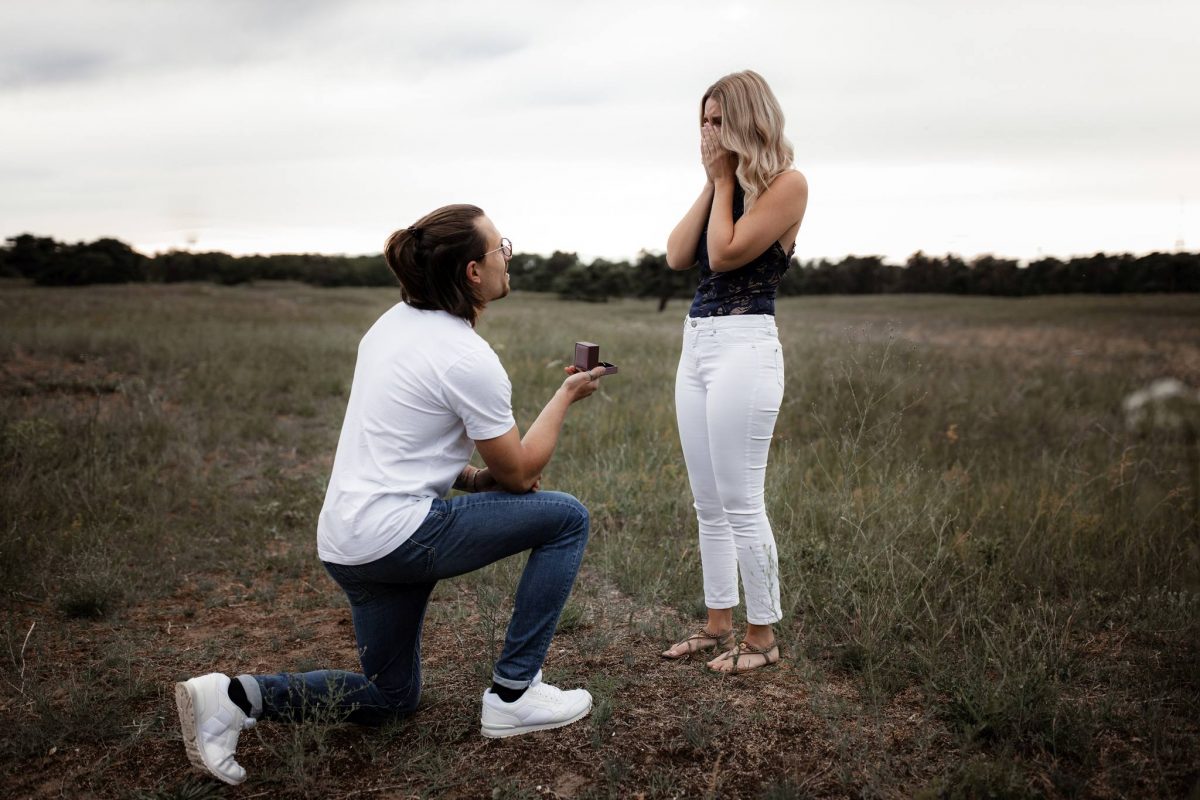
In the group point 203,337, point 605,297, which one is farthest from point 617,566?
point 605,297

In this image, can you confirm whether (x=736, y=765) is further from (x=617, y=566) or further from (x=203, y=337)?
(x=203, y=337)

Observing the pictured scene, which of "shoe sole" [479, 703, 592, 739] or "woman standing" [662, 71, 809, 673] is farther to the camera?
"woman standing" [662, 71, 809, 673]

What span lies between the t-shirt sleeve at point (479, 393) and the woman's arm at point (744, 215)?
105 centimetres

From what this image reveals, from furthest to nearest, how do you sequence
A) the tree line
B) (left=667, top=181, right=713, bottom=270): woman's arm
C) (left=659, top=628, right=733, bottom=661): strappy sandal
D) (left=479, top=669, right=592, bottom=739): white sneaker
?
the tree line → (left=659, top=628, right=733, bottom=661): strappy sandal → (left=667, top=181, right=713, bottom=270): woman's arm → (left=479, top=669, right=592, bottom=739): white sneaker

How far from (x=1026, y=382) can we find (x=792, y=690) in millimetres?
9508

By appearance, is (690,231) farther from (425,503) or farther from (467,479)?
(425,503)

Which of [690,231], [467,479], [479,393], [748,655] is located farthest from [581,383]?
[748,655]

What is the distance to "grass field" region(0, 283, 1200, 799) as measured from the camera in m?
2.47

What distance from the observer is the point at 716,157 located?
9.45 ft

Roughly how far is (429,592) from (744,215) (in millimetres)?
1800

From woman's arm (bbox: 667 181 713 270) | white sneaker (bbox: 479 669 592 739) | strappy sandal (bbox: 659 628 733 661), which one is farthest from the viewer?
strappy sandal (bbox: 659 628 733 661)

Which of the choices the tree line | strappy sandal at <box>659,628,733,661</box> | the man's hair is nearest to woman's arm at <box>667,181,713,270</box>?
the man's hair

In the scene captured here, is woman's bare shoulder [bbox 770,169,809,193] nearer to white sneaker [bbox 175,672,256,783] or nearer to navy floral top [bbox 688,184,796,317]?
navy floral top [bbox 688,184,796,317]

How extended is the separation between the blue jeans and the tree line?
22779mm
